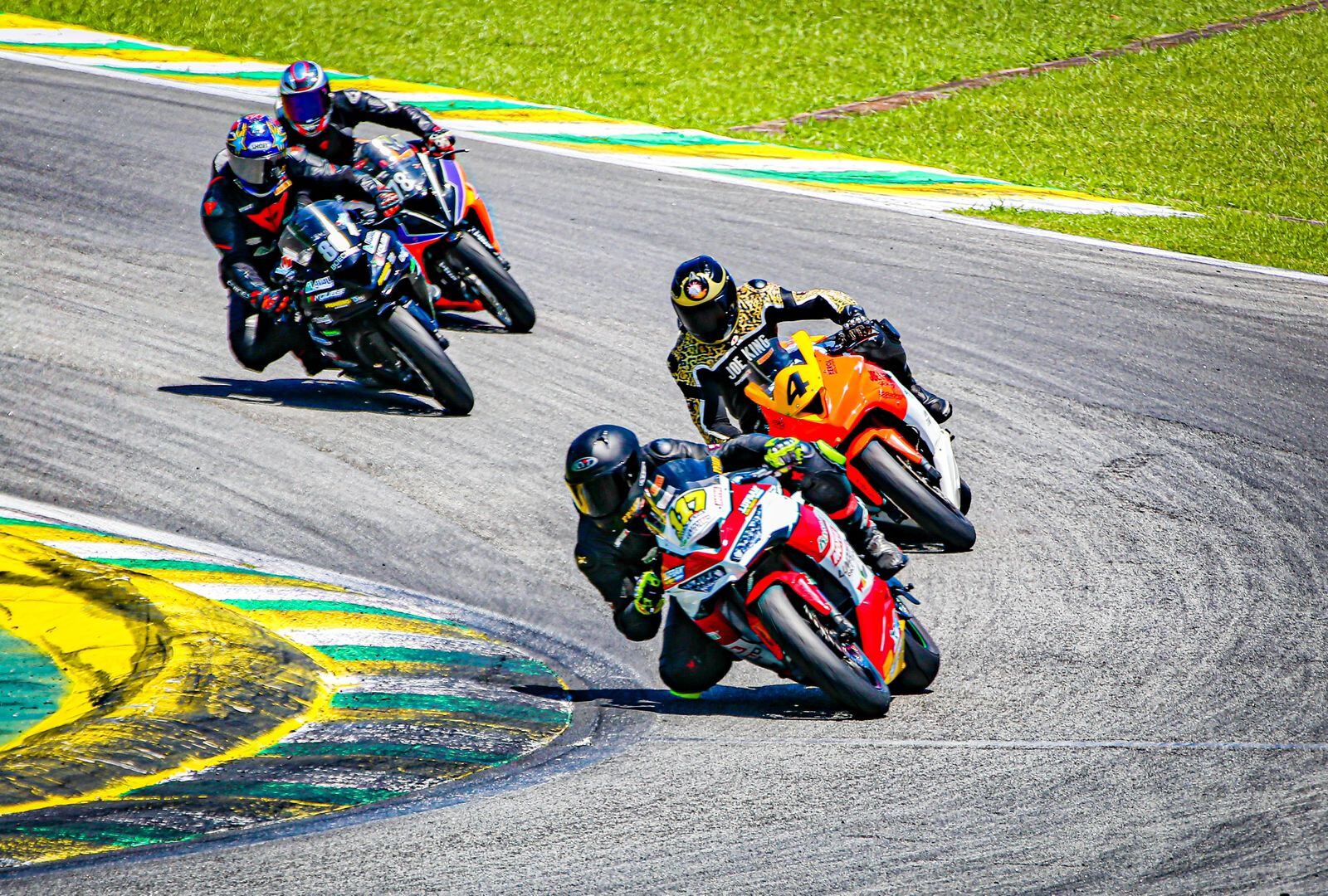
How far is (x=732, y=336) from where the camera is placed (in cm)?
899

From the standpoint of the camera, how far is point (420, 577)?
877 cm

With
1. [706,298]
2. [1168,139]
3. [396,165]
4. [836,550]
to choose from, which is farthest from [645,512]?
[1168,139]

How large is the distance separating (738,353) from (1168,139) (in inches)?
525

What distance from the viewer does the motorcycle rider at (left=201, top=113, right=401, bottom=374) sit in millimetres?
10984

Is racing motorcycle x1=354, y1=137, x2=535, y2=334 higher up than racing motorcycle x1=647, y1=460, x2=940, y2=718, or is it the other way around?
racing motorcycle x1=354, y1=137, x2=535, y2=334

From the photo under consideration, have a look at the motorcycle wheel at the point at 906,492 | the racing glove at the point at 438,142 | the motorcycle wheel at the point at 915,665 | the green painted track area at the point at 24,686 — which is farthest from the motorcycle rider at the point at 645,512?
the racing glove at the point at 438,142

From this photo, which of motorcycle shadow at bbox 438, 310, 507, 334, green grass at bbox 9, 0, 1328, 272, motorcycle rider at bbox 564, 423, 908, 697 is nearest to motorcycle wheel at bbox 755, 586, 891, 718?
motorcycle rider at bbox 564, 423, 908, 697

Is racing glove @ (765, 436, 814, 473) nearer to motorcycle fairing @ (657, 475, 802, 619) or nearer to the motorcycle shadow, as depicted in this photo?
motorcycle fairing @ (657, 475, 802, 619)

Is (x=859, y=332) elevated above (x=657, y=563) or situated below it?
above

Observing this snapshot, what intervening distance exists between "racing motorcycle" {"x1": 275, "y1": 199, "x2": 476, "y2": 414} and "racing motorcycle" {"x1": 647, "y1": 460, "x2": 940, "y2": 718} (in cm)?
463

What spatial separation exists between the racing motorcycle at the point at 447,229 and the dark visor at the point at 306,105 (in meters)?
0.47

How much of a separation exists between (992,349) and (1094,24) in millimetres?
14752

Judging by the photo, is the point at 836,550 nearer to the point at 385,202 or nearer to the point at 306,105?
the point at 385,202

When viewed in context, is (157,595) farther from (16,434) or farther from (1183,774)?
(1183,774)
